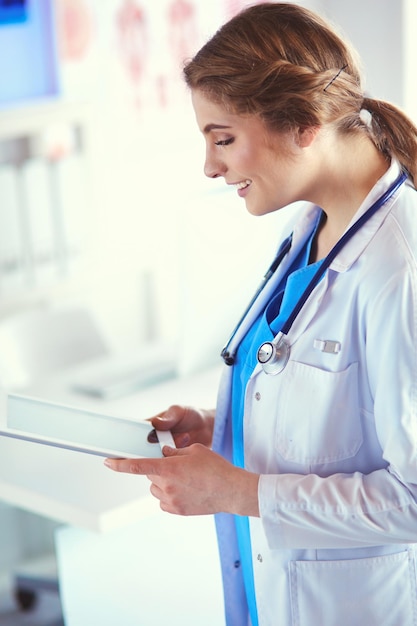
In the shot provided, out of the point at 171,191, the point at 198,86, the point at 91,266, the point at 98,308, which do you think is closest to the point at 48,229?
the point at 91,266

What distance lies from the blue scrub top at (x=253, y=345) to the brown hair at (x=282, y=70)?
0.84 ft

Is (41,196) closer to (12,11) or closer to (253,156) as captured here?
(12,11)

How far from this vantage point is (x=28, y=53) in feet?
13.3

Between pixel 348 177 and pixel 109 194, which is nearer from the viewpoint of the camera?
pixel 348 177

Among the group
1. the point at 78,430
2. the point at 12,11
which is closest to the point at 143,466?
the point at 78,430

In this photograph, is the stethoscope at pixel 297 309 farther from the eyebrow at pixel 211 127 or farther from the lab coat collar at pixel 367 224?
the eyebrow at pixel 211 127

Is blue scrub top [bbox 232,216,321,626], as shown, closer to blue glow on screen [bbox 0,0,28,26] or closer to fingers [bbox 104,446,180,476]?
fingers [bbox 104,446,180,476]

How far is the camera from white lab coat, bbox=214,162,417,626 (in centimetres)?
128

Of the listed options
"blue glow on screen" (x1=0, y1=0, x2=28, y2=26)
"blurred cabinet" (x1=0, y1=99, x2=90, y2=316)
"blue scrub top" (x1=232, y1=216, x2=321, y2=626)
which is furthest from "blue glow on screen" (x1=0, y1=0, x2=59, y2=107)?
"blue scrub top" (x1=232, y1=216, x2=321, y2=626)

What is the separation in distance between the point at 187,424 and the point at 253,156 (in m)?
0.58

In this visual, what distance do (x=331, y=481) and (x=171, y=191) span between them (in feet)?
11.0

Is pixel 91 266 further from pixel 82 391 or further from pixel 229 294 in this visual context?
pixel 229 294

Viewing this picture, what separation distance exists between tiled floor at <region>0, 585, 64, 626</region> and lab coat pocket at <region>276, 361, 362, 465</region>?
2002 millimetres

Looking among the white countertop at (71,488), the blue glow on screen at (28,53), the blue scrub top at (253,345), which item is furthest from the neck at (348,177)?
the blue glow on screen at (28,53)
